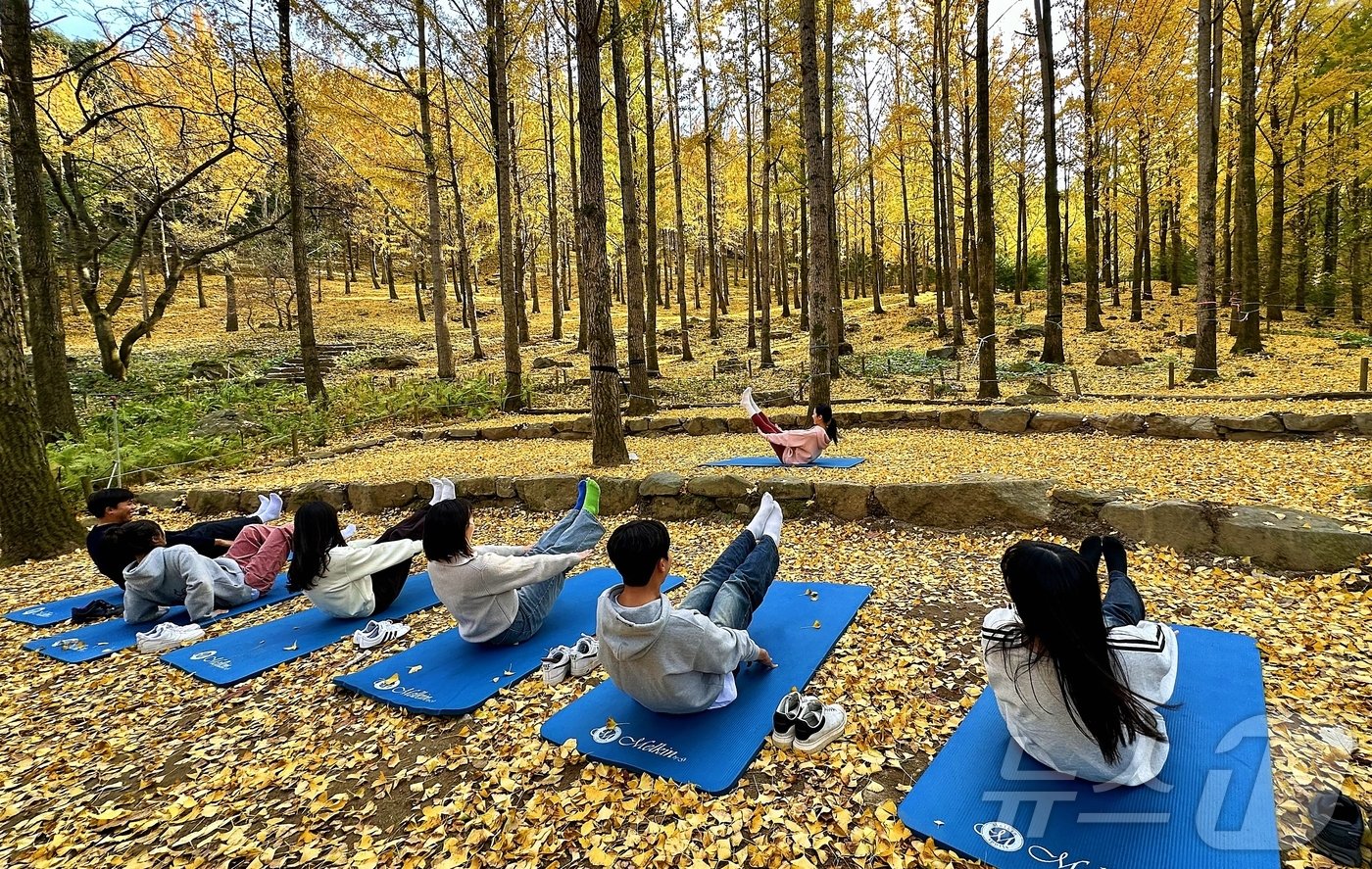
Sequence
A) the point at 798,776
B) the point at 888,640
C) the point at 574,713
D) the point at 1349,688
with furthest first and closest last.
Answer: the point at 888,640, the point at 574,713, the point at 1349,688, the point at 798,776

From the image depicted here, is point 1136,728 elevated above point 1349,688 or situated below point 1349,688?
above

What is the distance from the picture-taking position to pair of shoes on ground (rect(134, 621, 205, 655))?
3525mm

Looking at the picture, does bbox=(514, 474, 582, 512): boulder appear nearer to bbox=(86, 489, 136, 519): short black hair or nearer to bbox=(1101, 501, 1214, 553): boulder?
bbox=(86, 489, 136, 519): short black hair

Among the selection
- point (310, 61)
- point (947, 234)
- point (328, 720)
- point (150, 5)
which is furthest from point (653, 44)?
point (328, 720)

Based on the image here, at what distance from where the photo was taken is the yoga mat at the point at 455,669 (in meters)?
2.77

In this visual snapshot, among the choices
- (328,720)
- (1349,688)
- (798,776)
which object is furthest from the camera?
(328,720)

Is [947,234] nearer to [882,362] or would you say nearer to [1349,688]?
[882,362]

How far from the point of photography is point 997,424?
24.2ft

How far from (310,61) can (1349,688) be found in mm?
15559

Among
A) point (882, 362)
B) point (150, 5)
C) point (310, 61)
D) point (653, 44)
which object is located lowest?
point (882, 362)

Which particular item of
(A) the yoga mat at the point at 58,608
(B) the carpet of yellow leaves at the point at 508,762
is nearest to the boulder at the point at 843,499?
(B) the carpet of yellow leaves at the point at 508,762

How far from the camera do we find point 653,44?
1349 cm

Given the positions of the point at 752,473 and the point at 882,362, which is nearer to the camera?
the point at 752,473

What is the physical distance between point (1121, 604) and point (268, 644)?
176 inches
